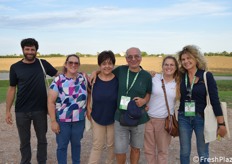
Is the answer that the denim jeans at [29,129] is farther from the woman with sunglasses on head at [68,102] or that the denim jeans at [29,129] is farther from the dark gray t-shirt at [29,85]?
the woman with sunglasses on head at [68,102]

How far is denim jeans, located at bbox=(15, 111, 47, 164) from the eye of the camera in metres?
5.09

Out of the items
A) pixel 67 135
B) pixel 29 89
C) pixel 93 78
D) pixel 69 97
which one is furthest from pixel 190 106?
pixel 29 89

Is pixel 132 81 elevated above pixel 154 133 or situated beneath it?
elevated above

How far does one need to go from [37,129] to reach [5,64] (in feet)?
147

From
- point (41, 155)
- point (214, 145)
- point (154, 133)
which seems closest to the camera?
point (154, 133)

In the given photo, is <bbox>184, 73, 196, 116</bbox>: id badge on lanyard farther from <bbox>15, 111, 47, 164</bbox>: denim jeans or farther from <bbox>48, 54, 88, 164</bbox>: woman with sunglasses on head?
<bbox>15, 111, 47, 164</bbox>: denim jeans

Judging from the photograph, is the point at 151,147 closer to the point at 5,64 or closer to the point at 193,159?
the point at 193,159

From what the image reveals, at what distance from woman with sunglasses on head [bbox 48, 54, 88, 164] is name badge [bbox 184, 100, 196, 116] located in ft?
5.05

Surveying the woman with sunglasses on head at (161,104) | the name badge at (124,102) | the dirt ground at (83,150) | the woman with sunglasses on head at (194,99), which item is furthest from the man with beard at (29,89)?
the woman with sunglasses on head at (194,99)

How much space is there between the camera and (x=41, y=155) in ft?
17.9

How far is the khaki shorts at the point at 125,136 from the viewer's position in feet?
15.6

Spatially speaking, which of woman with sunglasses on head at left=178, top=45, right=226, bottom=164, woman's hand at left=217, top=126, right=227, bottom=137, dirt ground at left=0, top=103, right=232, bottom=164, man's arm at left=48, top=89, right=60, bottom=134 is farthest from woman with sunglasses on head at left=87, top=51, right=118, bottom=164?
woman's hand at left=217, top=126, right=227, bottom=137

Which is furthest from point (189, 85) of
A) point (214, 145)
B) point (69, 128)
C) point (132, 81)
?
point (214, 145)

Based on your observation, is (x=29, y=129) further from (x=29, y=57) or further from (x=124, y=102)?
(x=124, y=102)
